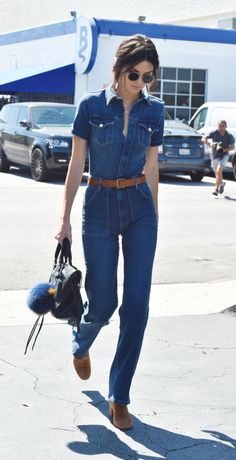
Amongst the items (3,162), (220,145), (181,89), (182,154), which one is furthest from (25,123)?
(181,89)

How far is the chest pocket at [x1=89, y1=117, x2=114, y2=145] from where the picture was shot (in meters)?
4.37

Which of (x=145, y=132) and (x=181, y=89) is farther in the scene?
(x=181, y=89)

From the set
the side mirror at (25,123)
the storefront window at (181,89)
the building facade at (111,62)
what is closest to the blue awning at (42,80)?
the building facade at (111,62)

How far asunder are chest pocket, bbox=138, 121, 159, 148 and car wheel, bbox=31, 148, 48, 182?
14.3 m

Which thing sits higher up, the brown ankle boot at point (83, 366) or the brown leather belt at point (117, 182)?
the brown leather belt at point (117, 182)

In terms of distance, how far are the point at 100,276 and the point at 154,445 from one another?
0.89m

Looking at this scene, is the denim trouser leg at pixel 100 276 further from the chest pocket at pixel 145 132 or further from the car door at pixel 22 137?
the car door at pixel 22 137

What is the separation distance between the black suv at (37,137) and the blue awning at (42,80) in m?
7.93

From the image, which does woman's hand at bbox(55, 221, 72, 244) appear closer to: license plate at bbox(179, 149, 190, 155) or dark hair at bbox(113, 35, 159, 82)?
dark hair at bbox(113, 35, 159, 82)

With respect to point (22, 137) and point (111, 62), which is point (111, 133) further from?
point (111, 62)

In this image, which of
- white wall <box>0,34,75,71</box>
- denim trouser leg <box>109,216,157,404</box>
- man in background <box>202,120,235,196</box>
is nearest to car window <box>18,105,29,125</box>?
man in background <box>202,120,235,196</box>

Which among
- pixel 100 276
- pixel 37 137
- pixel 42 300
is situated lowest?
pixel 37 137

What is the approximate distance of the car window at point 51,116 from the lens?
19969 mm

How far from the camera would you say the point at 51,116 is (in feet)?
66.3
